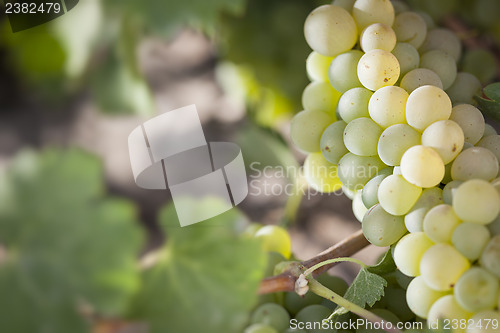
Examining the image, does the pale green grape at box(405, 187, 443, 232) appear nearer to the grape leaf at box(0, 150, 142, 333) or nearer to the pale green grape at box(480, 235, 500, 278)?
the pale green grape at box(480, 235, 500, 278)

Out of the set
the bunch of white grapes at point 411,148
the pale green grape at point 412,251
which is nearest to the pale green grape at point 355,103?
the bunch of white grapes at point 411,148

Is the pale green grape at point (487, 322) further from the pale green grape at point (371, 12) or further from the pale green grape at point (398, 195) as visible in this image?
the pale green grape at point (371, 12)

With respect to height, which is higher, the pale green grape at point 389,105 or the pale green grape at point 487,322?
the pale green grape at point 389,105

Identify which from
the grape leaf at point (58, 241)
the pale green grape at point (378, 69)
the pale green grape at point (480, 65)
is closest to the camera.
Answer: the grape leaf at point (58, 241)

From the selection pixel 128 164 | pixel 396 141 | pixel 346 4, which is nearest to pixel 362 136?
pixel 396 141

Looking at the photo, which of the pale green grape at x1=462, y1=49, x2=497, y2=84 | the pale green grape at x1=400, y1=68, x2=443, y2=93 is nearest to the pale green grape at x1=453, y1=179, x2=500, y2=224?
the pale green grape at x1=400, y1=68, x2=443, y2=93

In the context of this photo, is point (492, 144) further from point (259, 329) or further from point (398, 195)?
point (259, 329)
